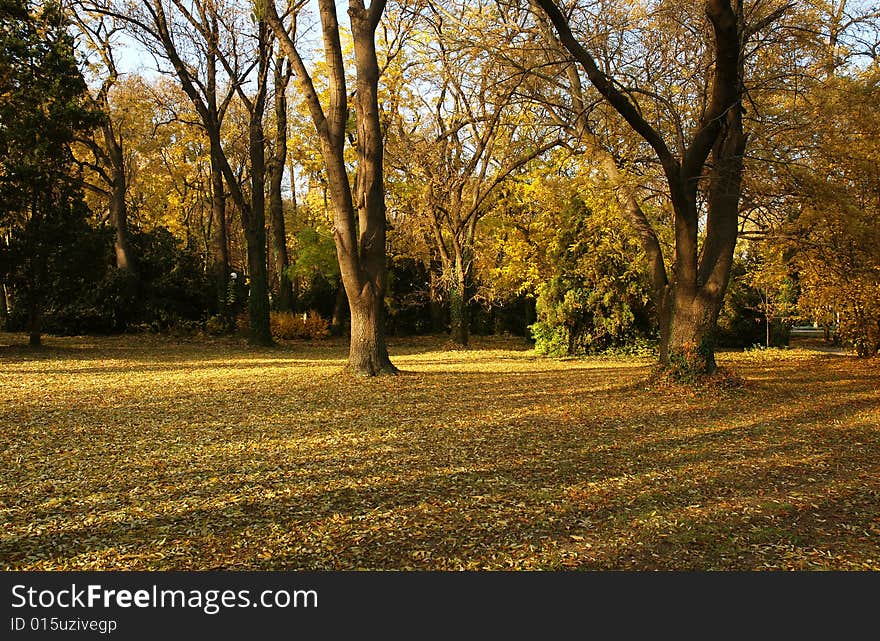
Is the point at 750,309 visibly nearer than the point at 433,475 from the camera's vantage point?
No

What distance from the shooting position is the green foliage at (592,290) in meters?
16.3

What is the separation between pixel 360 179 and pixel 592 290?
7224 millimetres

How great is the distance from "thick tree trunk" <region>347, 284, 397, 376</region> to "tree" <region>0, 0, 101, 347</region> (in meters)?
8.30

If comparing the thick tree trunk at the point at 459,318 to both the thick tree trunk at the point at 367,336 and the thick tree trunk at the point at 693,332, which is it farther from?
the thick tree trunk at the point at 693,332

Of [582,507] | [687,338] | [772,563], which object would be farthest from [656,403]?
[772,563]

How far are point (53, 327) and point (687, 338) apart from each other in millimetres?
18734

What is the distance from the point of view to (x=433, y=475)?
535 cm

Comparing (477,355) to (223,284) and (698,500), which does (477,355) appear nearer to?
(223,284)

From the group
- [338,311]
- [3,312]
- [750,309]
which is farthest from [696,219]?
[3,312]

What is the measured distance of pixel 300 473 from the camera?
5359 millimetres

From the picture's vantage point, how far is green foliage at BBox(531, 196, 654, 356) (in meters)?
16.3

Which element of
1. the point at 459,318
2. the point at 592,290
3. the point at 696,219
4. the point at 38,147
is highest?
the point at 38,147

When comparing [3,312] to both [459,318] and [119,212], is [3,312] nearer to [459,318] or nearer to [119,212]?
[119,212]

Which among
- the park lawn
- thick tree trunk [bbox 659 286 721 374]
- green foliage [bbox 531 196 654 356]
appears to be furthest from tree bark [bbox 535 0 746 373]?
green foliage [bbox 531 196 654 356]
